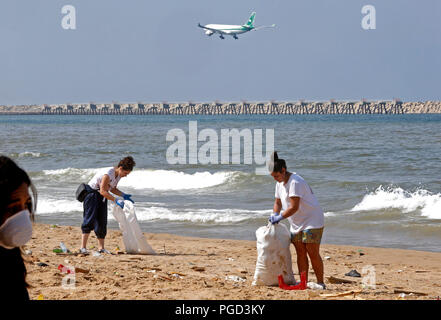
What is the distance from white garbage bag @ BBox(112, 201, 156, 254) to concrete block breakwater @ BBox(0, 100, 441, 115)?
543 feet

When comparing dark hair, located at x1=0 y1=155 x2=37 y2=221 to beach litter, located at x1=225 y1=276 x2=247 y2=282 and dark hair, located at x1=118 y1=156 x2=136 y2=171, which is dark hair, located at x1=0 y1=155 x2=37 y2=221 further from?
dark hair, located at x1=118 y1=156 x2=136 y2=171

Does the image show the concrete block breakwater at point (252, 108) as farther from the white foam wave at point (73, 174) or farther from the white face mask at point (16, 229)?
the white face mask at point (16, 229)

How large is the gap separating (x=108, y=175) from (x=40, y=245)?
1.80 metres

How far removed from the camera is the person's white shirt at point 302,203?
5703 millimetres

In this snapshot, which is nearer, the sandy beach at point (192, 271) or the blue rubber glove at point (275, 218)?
the sandy beach at point (192, 271)

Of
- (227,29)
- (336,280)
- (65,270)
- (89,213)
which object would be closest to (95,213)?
(89,213)

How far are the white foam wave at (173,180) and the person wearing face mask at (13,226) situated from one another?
15762mm

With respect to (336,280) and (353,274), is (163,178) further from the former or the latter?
(336,280)

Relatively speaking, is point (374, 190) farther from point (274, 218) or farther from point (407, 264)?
point (274, 218)

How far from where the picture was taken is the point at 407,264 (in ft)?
27.8

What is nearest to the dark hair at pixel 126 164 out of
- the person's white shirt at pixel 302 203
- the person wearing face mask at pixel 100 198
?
the person wearing face mask at pixel 100 198

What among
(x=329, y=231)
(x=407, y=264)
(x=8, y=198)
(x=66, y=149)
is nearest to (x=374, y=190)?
(x=329, y=231)

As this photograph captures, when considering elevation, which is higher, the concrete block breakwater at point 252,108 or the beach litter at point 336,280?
the beach litter at point 336,280

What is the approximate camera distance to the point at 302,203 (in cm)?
579
